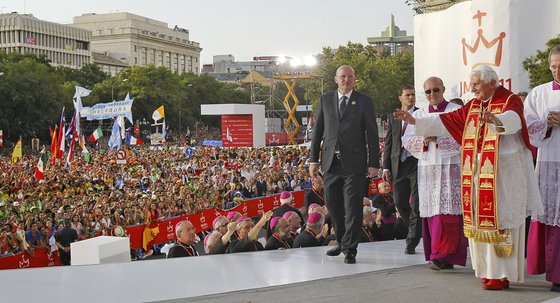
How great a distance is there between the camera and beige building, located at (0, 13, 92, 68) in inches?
3430

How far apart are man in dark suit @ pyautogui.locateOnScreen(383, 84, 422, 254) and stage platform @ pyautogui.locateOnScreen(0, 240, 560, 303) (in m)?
0.31

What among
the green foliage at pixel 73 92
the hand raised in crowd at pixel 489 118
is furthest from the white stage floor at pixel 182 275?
the green foliage at pixel 73 92

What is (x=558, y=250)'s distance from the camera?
4555 mm

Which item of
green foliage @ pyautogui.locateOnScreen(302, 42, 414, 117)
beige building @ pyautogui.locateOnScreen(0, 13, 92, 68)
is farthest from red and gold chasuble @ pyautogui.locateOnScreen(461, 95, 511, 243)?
beige building @ pyautogui.locateOnScreen(0, 13, 92, 68)

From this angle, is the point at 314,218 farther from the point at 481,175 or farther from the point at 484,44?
the point at 484,44

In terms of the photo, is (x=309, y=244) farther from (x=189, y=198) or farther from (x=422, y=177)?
(x=189, y=198)

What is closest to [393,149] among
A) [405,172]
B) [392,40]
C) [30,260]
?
[405,172]

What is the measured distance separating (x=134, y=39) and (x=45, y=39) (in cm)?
2864

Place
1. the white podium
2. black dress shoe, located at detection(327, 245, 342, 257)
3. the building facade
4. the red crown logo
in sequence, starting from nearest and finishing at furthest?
black dress shoe, located at detection(327, 245, 342, 257) < the white podium < the red crown logo < the building facade

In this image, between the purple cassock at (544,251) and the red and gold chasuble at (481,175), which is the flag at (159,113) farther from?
the purple cassock at (544,251)

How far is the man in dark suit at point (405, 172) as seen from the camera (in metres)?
6.18

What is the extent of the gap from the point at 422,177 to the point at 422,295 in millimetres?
1395

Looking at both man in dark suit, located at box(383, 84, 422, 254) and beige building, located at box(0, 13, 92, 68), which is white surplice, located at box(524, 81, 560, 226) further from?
beige building, located at box(0, 13, 92, 68)

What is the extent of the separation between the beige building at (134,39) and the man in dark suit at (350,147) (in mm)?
112173
